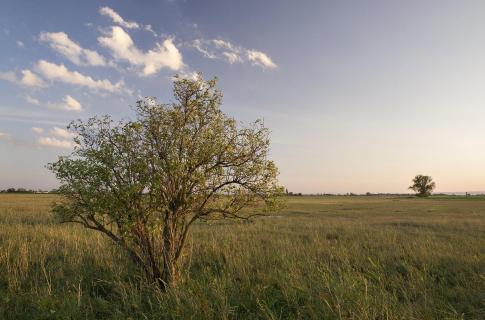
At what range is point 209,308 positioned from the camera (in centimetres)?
577

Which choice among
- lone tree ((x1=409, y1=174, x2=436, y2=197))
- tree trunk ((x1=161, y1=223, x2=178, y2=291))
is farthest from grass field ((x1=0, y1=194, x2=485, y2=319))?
lone tree ((x1=409, y1=174, x2=436, y2=197))

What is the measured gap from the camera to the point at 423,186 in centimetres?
13238

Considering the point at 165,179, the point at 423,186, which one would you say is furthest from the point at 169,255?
the point at 423,186

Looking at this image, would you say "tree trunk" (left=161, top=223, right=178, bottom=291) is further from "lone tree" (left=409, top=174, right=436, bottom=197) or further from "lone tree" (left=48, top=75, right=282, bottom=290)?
"lone tree" (left=409, top=174, right=436, bottom=197)

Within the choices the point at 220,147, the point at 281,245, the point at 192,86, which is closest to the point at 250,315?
the point at 220,147

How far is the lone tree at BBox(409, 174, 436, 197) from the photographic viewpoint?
429 ft

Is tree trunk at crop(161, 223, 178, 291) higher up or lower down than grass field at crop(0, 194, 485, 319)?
higher up

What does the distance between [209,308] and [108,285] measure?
366 cm

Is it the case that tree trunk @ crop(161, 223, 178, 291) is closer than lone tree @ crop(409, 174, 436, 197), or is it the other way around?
tree trunk @ crop(161, 223, 178, 291)

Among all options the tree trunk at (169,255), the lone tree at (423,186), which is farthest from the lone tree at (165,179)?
the lone tree at (423,186)

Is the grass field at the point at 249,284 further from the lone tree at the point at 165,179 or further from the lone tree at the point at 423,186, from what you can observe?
the lone tree at the point at 423,186

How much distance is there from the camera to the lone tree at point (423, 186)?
131 metres

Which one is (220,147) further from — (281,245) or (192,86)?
(281,245)

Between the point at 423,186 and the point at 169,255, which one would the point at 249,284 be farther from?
the point at 423,186
